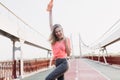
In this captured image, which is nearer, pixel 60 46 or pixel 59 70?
pixel 59 70

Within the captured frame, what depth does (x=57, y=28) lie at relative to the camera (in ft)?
20.3

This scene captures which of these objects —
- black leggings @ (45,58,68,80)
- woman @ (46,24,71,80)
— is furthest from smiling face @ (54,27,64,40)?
black leggings @ (45,58,68,80)

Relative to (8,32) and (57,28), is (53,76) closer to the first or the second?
(57,28)

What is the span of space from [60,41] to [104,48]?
4151cm

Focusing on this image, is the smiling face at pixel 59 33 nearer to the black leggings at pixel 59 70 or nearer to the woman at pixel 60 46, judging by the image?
the woman at pixel 60 46

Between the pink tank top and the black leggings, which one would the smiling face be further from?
the black leggings

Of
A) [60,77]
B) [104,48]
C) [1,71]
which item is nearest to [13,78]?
[1,71]

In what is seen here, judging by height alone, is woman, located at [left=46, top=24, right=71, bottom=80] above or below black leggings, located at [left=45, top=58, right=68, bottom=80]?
above

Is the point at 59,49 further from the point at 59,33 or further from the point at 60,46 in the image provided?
the point at 59,33

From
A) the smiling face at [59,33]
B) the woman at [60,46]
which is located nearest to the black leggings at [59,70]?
the woman at [60,46]

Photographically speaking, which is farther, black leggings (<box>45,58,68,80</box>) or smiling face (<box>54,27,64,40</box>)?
smiling face (<box>54,27,64,40</box>)

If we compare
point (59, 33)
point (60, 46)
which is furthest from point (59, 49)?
point (59, 33)

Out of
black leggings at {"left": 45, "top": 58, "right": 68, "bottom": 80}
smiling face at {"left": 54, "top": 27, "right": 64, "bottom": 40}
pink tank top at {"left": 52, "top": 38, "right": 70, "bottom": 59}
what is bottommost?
black leggings at {"left": 45, "top": 58, "right": 68, "bottom": 80}

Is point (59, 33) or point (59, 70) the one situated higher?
point (59, 33)
